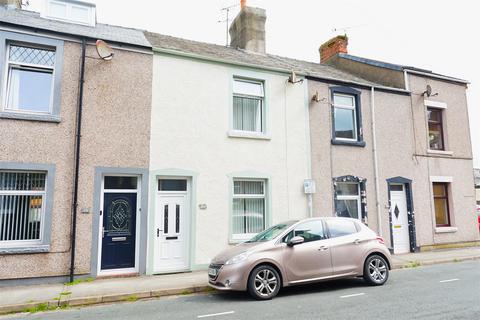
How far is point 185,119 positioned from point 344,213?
6422 mm

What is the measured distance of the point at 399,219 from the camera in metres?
12.6

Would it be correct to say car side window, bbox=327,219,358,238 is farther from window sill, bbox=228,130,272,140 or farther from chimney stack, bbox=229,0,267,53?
chimney stack, bbox=229,0,267,53

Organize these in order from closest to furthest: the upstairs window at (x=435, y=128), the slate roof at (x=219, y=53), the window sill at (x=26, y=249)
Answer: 1. the window sill at (x=26, y=249)
2. the slate roof at (x=219, y=53)
3. the upstairs window at (x=435, y=128)

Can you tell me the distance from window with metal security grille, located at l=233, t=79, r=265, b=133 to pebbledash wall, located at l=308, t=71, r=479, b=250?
6.17 ft

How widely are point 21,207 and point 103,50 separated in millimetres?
4526

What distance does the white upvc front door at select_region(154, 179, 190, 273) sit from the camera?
30.6 ft

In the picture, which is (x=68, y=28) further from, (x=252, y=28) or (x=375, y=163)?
(x=375, y=163)

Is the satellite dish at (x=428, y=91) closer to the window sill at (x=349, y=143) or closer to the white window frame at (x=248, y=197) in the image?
the window sill at (x=349, y=143)

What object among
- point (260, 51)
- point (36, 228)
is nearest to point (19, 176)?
point (36, 228)

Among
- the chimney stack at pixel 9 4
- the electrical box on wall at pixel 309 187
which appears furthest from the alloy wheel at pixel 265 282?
the chimney stack at pixel 9 4

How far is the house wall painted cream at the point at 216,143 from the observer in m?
9.73

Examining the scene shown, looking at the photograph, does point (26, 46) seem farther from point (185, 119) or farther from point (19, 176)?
point (185, 119)

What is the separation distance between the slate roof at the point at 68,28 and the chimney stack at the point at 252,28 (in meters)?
4.74

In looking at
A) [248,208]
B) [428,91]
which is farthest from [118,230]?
[428,91]
